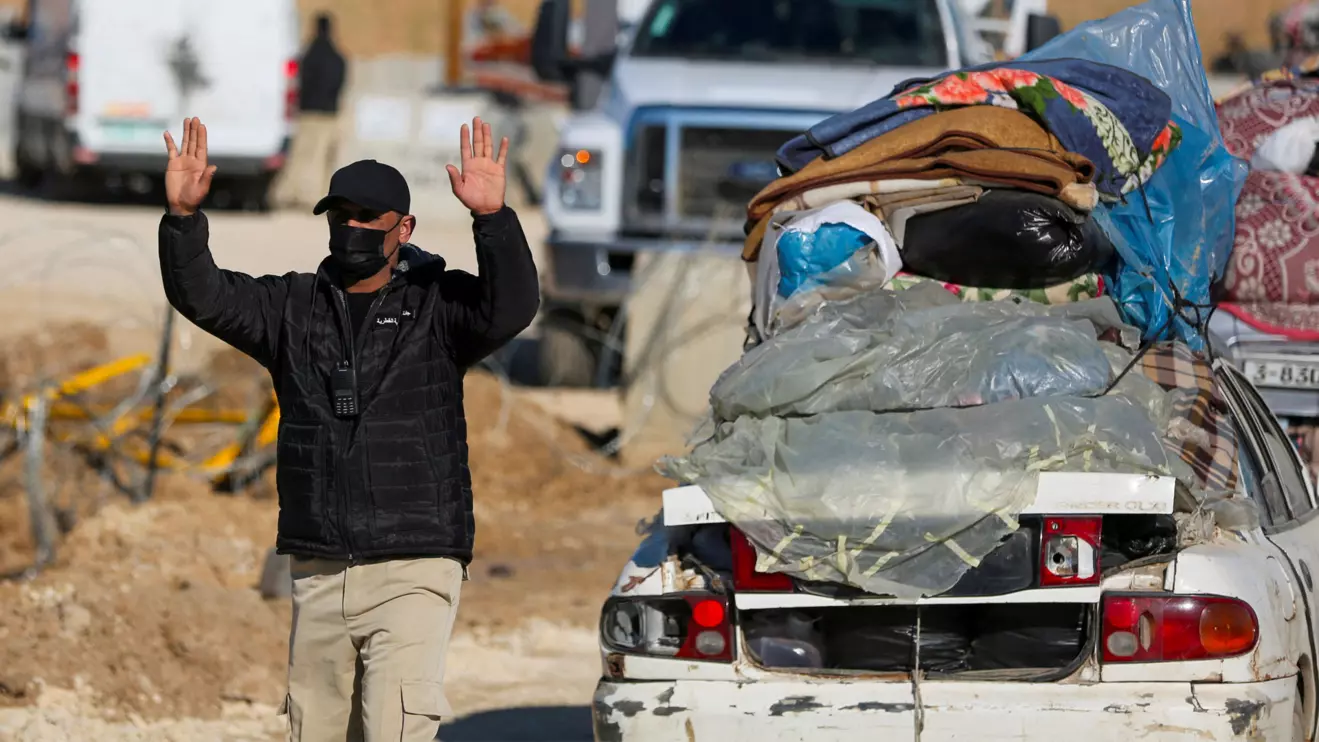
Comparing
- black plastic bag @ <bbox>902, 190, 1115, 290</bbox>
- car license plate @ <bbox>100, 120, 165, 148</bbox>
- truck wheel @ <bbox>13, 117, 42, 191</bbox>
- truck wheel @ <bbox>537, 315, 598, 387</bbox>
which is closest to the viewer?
black plastic bag @ <bbox>902, 190, 1115, 290</bbox>

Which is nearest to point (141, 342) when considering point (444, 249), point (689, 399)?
point (689, 399)

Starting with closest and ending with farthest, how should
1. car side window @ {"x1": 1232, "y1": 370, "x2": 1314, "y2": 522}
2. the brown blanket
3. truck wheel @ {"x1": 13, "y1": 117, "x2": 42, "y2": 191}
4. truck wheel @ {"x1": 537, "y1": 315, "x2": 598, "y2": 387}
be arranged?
car side window @ {"x1": 1232, "y1": 370, "x2": 1314, "y2": 522} → the brown blanket → truck wheel @ {"x1": 537, "y1": 315, "x2": 598, "y2": 387} → truck wheel @ {"x1": 13, "y1": 117, "x2": 42, "y2": 191}

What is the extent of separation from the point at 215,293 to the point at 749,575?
58.8 inches

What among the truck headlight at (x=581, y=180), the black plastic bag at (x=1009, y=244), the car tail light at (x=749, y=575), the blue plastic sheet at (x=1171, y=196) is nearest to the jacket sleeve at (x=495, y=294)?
the car tail light at (x=749, y=575)

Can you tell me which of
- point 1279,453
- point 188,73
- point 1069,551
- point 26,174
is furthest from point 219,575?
point 26,174

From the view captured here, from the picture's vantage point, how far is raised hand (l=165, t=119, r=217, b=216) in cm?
482

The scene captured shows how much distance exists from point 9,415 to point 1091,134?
547 cm

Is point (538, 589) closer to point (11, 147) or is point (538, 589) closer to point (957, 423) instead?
point (957, 423)

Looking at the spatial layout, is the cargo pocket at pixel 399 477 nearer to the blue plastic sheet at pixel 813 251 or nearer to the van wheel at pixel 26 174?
the blue plastic sheet at pixel 813 251

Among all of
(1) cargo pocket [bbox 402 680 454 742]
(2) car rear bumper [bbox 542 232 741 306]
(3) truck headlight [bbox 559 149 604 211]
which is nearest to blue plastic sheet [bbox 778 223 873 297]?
(1) cargo pocket [bbox 402 680 454 742]

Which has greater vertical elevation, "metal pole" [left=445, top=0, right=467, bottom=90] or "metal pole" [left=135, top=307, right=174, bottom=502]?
"metal pole" [left=445, top=0, right=467, bottom=90]

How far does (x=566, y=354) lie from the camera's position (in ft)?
45.2

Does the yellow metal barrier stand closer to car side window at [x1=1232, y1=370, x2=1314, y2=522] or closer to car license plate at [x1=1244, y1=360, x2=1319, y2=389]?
car license plate at [x1=1244, y1=360, x2=1319, y2=389]

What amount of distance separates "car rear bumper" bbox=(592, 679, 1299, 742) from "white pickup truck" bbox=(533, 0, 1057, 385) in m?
7.57
